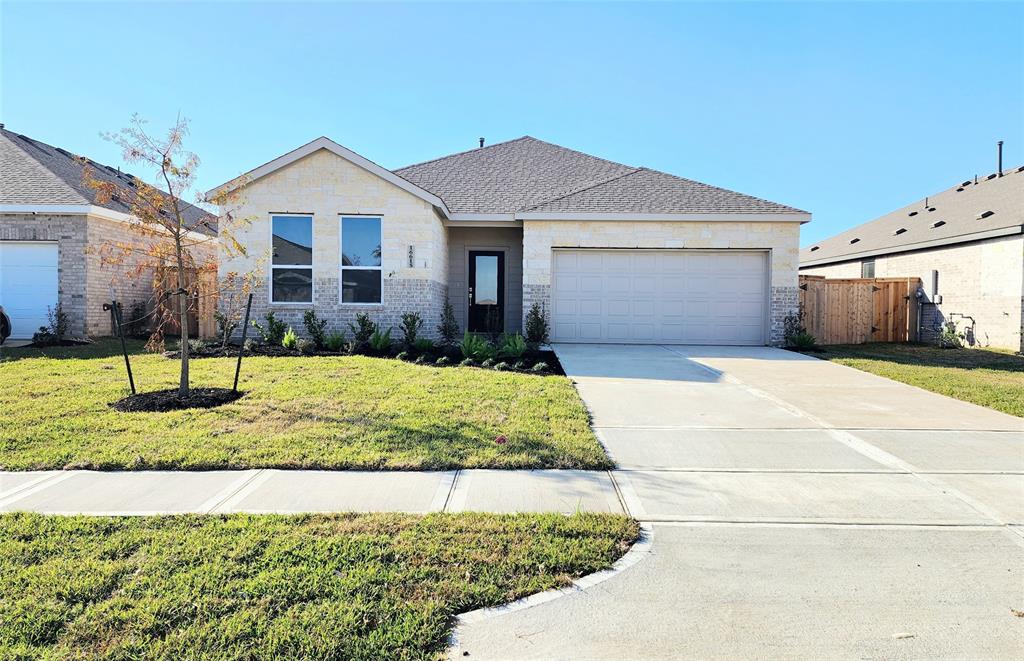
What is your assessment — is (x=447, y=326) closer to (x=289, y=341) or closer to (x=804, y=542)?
(x=289, y=341)

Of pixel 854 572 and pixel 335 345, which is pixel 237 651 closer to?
pixel 854 572

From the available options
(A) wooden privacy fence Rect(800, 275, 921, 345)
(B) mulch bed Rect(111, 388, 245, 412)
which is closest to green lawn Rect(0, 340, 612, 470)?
(B) mulch bed Rect(111, 388, 245, 412)

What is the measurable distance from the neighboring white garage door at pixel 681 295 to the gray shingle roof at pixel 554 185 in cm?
121

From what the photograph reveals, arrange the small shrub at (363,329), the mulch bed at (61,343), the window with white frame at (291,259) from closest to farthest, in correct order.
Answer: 1. the mulch bed at (61,343)
2. the small shrub at (363,329)
3. the window with white frame at (291,259)

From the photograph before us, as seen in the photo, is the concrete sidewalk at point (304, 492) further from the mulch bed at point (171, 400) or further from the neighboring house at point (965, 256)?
the neighboring house at point (965, 256)

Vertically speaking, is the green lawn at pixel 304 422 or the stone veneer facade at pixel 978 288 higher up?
the stone veneer facade at pixel 978 288

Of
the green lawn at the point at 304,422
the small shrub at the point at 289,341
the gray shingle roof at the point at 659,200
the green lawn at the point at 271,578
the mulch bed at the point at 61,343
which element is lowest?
the green lawn at the point at 271,578

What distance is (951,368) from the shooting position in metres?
11.0

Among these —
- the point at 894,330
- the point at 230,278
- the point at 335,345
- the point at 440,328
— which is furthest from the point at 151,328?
the point at 894,330

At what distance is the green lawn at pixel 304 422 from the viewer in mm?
4762

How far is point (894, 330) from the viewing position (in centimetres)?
1723

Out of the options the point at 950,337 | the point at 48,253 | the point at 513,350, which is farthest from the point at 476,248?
the point at 950,337

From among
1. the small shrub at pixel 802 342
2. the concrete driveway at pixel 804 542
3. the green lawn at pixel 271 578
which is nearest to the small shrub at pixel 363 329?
the concrete driveway at pixel 804 542

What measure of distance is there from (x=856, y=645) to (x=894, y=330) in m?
18.1
